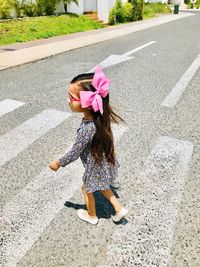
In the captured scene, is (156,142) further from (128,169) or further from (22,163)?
(22,163)

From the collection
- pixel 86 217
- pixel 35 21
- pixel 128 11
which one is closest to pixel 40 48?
pixel 35 21

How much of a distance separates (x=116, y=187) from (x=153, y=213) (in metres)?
0.63

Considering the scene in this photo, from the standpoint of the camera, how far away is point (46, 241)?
310cm

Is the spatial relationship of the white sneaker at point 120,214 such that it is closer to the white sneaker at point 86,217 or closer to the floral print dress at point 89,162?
the white sneaker at point 86,217

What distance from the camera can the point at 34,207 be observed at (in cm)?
357

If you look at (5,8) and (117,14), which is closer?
(5,8)

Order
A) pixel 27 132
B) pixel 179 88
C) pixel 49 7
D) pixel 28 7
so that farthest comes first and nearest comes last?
1. pixel 49 7
2. pixel 28 7
3. pixel 179 88
4. pixel 27 132

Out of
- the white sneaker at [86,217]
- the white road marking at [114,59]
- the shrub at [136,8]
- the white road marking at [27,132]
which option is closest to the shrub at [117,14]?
the shrub at [136,8]

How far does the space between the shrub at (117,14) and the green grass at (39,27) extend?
398 cm

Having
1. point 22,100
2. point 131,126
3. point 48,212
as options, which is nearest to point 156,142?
point 131,126

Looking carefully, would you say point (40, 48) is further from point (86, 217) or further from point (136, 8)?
point (136, 8)

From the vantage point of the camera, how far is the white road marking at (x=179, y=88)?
6.80 m

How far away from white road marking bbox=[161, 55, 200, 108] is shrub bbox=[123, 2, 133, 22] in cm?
1784

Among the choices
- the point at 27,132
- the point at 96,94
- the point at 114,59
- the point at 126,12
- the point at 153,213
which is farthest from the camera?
the point at 126,12
